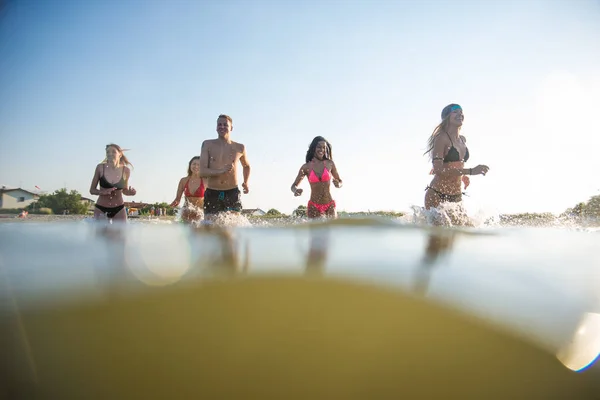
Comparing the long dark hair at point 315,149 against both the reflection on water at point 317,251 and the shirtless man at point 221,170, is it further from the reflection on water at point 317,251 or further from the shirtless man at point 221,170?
the reflection on water at point 317,251

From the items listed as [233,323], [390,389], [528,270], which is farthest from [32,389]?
[528,270]

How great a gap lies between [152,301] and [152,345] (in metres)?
0.33

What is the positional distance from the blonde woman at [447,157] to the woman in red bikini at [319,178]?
218 cm

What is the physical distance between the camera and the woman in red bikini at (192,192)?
788 cm

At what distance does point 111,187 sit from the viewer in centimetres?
659

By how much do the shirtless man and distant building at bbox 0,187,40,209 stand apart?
281 cm

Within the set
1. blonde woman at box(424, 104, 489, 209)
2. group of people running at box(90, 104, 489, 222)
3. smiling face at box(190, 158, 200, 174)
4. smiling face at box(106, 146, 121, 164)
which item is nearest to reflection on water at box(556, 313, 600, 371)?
group of people running at box(90, 104, 489, 222)

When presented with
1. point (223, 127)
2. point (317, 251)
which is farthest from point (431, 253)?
point (223, 127)

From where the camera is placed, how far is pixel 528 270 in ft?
6.58

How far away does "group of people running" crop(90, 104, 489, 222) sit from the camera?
194 inches

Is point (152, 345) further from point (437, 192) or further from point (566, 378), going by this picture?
point (437, 192)

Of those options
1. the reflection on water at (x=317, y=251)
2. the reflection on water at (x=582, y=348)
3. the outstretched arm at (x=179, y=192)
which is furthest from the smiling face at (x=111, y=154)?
the reflection on water at (x=582, y=348)

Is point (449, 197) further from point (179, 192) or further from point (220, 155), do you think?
point (179, 192)

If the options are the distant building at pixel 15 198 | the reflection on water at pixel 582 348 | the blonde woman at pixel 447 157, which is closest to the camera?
the reflection on water at pixel 582 348
